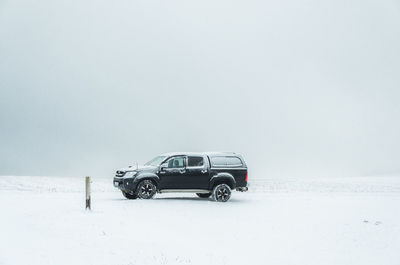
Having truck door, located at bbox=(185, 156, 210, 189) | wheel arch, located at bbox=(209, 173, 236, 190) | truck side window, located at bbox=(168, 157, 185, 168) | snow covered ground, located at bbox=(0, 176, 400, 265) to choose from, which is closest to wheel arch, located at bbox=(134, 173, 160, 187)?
truck side window, located at bbox=(168, 157, 185, 168)

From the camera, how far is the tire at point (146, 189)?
19.9 metres

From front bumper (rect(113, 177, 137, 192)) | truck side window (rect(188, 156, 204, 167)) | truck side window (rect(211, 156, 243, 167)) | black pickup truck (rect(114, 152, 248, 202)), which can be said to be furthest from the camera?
truck side window (rect(211, 156, 243, 167))

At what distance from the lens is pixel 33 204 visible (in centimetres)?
1781

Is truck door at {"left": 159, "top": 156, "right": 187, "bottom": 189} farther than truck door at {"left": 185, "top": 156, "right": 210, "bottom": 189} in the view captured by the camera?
No

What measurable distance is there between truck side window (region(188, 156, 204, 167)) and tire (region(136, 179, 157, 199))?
1.91 meters

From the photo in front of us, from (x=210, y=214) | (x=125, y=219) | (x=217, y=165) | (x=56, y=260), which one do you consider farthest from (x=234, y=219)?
(x=56, y=260)

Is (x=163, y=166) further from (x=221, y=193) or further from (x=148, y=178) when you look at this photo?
(x=221, y=193)

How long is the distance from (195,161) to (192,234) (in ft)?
25.0

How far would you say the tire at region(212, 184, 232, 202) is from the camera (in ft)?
67.3

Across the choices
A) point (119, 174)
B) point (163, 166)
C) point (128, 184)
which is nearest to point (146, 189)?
point (128, 184)

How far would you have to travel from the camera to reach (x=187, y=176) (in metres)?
20.4

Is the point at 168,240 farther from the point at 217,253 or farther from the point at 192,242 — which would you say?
the point at 217,253

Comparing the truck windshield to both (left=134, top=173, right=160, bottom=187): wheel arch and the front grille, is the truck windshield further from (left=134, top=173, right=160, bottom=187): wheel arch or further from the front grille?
the front grille

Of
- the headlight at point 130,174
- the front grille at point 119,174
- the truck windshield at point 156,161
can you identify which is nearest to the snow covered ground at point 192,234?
the headlight at point 130,174
